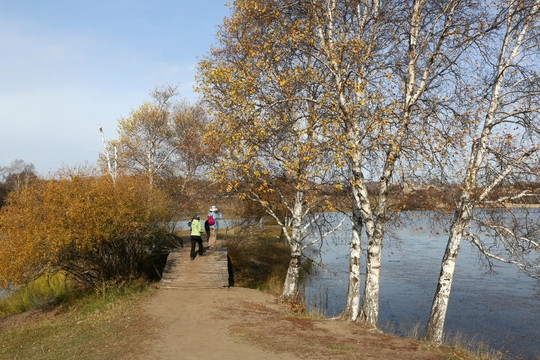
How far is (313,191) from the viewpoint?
17.1m

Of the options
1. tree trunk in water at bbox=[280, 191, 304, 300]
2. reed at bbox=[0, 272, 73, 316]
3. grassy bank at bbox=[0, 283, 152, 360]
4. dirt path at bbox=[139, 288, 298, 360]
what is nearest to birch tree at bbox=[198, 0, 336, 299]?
tree trunk in water at bbox=[280, 191, 304, 300]

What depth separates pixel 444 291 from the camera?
12734 mm

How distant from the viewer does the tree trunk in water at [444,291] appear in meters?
12.6

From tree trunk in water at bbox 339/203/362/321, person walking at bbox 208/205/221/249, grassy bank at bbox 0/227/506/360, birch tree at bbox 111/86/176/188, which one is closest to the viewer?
grassy bank at bbox 0/227/506/360

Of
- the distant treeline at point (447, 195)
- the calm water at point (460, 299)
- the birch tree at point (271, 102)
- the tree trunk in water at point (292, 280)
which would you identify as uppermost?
the birch tree at point (271, 102)

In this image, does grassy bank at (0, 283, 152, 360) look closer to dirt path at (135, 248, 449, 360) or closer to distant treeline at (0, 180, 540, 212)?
dirt path at (135, 248, 449, 360)

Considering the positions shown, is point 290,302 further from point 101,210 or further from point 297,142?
point 101,210

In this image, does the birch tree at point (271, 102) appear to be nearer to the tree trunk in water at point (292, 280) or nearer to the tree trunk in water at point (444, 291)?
the tree trunk in water at point (292, 280)

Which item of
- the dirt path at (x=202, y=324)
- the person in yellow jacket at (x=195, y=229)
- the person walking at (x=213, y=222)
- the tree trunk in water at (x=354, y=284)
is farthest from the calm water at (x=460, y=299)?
the person in yellow jacket at (x=195, y=229)

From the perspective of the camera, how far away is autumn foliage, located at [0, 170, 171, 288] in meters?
14.5

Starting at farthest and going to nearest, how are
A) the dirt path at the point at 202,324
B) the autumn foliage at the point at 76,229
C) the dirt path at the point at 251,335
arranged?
the autumn foliage at the point at 76,229 < the dirt path at the point at 202,324 < the dirt path at the point at 251,335

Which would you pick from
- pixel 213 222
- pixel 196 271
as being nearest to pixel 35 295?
pixel 196 271

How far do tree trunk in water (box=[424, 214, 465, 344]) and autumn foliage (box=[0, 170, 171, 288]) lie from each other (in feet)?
37.1

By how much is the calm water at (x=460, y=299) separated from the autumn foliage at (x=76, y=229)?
27.0 feet
